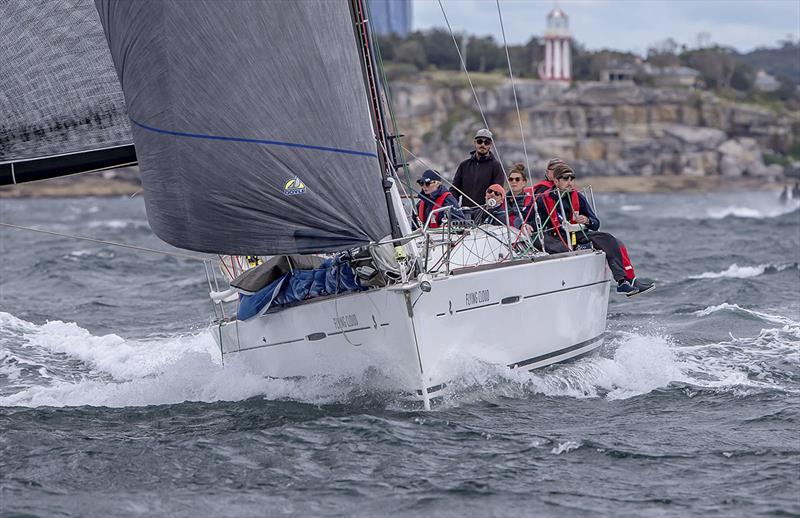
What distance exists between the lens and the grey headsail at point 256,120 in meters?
7.13

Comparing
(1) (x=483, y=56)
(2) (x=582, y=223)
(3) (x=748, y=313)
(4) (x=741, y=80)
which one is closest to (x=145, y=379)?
(2) (x=582, y=223)

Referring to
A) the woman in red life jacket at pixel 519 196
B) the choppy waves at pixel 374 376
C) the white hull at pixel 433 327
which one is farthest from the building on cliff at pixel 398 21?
the white hull at pixel 433 327

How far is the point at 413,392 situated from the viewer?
24.5 ft

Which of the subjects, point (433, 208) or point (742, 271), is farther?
point (742, 271)

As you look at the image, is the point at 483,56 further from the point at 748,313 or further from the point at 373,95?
the point at 373,95

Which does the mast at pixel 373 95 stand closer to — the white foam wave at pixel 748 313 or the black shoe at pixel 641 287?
the black shoe at pixel 641 287

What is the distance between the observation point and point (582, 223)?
30.8 ft

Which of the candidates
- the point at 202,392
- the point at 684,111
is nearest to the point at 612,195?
the point at 684,111

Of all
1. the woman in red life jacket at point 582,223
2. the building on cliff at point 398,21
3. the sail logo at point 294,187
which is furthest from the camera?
the building on cliff at point 398,21

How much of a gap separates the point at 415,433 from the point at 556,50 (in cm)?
10556

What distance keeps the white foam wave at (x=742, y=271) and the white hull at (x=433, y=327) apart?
814 centimetres

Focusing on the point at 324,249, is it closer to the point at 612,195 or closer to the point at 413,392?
the point at 413,392

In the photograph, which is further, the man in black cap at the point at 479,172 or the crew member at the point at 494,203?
the man in black cap at the point at 479,172

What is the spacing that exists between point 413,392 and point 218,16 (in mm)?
2588
